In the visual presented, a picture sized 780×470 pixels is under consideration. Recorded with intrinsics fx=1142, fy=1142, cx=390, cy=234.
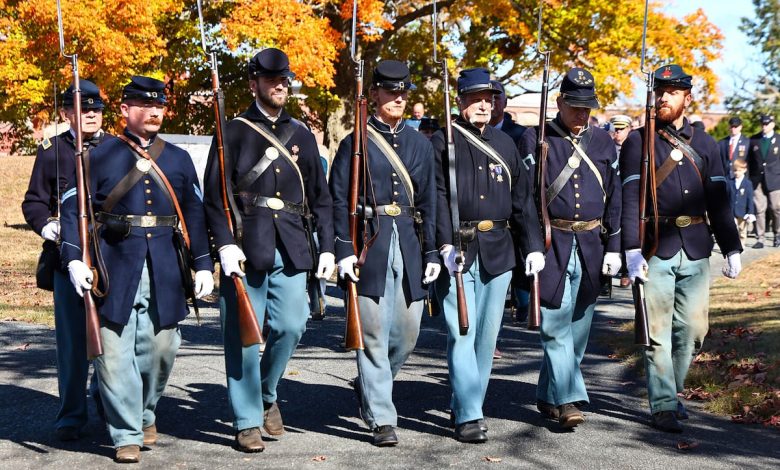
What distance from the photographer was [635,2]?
2636 centimetres

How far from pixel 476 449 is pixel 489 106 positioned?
204 centimetres

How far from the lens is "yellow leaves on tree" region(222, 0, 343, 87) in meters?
20.2

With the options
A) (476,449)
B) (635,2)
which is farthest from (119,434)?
(635,2)

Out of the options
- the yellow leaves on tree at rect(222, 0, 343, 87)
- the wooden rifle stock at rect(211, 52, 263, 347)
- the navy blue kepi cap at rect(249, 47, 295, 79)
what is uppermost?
the yellow leaves on tree at rect(222, 0, 343, 87)

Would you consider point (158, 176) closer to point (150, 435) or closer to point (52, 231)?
point (52, 231)

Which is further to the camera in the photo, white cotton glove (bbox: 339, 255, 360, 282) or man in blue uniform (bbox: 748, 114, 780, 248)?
man in blue uniform (bbox: 748, 114, 780, 248)

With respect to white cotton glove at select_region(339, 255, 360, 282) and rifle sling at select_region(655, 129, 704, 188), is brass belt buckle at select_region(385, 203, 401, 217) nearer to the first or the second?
white cotton glove at select_region(339, 255, 360, 282)

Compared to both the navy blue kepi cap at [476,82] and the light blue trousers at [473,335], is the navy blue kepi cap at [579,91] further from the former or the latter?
the light blue trousers at [473,335]

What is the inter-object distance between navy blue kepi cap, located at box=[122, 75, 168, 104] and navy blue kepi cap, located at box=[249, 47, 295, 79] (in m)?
0.54

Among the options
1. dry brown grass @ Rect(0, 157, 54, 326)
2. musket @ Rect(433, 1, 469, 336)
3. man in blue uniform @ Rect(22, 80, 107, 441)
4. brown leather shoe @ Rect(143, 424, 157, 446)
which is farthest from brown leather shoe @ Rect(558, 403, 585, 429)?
dry brown grass @ Rect(0, 157, 54, 326)

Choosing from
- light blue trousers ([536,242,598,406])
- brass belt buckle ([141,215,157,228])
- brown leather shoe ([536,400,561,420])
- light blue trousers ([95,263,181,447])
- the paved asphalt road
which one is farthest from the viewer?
brown leather shoe ([536,400,561,420])

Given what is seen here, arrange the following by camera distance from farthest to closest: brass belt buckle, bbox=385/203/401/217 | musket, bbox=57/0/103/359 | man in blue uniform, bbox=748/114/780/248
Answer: man in blue uniform, bbox=748/114/780/248
brass belt buckle, bbox=385/203/401/217
musket, bbox=57/0/103/359

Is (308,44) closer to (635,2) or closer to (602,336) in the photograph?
(635,2)

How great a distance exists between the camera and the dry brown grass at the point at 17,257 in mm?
11918
